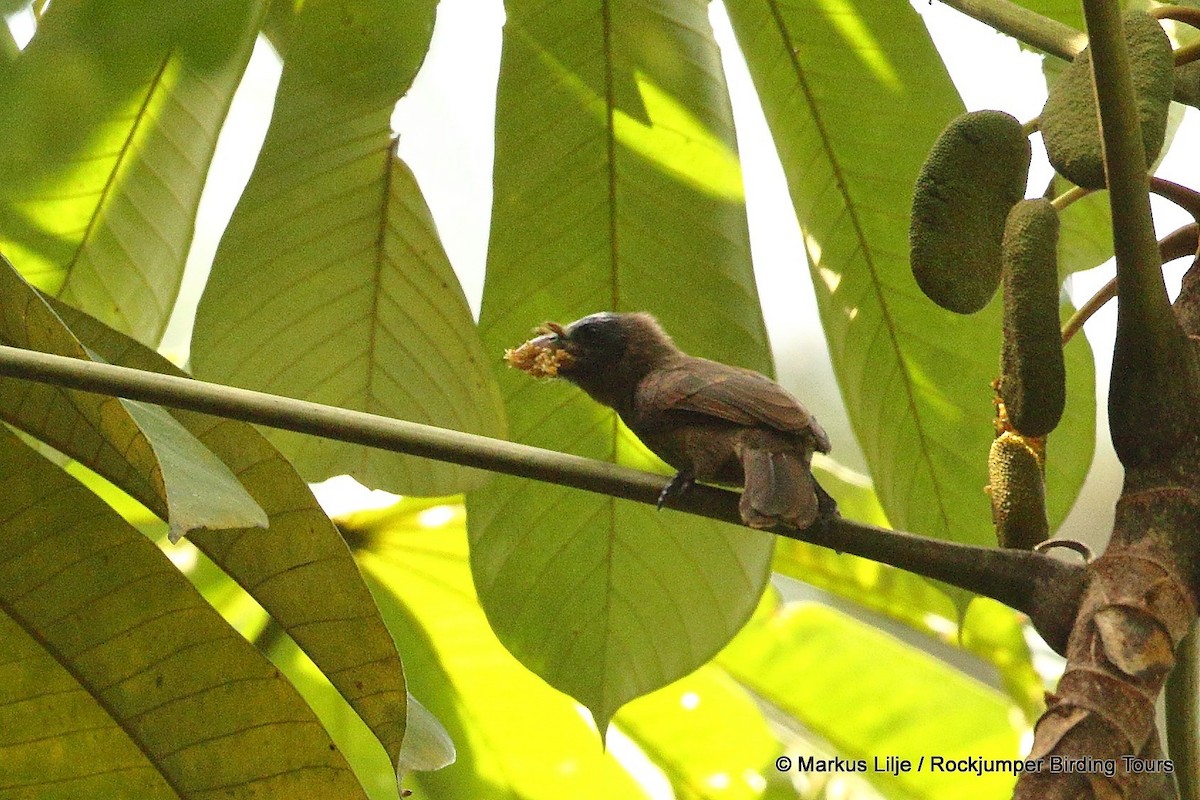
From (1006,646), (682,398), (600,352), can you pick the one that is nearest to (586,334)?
(600,352)

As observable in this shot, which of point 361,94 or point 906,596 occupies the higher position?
point 361,94

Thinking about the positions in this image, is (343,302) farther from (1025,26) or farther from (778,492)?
(1025,26)

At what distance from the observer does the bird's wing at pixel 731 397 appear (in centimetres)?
Result: 175

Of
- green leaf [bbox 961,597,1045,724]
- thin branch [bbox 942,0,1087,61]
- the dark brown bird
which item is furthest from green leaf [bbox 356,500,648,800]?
thin branch [bbox 942,0,1087,61]

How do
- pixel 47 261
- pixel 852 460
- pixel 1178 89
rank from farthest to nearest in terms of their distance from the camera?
pixel 852 460 → pixel 47 261 → pixel 1178 89

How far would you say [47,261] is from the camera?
1.98 m

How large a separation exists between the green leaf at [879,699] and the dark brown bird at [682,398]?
55cm

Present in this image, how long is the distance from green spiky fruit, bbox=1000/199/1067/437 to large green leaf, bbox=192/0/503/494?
967mm

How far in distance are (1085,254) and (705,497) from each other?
944 millimetres

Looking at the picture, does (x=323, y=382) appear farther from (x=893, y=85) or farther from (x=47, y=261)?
(x=893, y=85)

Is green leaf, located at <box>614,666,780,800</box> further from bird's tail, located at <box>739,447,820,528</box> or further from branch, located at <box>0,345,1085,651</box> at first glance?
branch, located at <box>0,345,1085,651</box>

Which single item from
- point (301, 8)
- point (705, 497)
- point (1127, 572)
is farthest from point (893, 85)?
point (1127, 572)

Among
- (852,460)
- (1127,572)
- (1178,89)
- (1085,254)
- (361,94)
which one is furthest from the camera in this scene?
(852,460)

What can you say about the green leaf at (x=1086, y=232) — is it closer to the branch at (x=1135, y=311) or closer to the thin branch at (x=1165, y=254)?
the thin branch at (x=1165, y=254)
